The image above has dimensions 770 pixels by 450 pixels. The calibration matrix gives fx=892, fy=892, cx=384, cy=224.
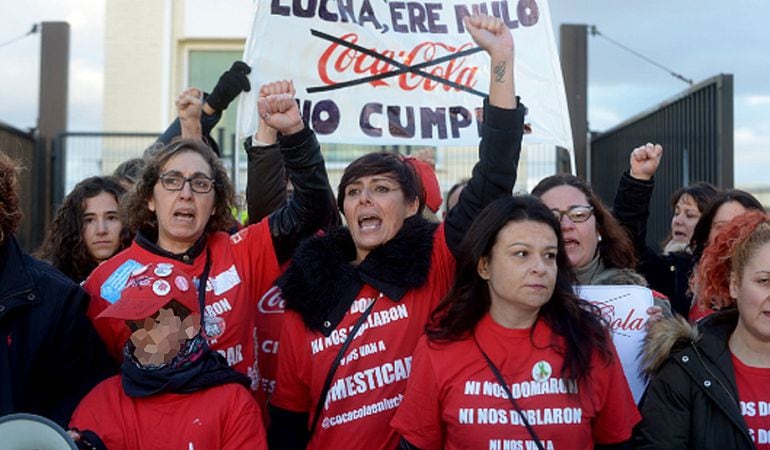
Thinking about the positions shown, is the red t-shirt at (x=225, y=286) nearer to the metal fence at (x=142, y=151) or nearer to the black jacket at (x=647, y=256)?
the black jacket at (x=647, y=256)

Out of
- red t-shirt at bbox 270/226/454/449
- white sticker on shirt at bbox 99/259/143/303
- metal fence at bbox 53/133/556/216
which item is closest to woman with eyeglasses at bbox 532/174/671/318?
red t-shirt at bbox 270/226/454/449

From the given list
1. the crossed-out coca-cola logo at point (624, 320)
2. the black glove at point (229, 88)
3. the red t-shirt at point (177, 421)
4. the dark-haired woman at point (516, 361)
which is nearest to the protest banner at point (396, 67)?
the black glove at point (229, 88)

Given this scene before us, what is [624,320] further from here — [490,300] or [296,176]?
[296,176]

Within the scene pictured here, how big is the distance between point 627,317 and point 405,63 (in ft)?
8.49

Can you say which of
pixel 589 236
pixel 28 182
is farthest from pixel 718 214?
pixel 28 182

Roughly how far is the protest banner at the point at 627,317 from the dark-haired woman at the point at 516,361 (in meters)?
0.45

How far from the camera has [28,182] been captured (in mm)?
10141

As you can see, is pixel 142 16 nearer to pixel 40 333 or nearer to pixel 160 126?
pixel 160 126

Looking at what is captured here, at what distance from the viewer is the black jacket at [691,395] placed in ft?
9.98

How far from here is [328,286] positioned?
3.44 m

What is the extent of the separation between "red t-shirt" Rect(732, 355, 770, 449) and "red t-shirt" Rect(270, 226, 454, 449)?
45.2 inches

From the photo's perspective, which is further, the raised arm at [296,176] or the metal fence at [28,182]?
the metal fence at [28,182]

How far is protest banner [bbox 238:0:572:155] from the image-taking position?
5.46 metres

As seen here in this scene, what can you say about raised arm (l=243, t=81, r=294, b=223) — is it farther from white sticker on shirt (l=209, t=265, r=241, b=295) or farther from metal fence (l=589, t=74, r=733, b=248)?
metal fence (l=589, t=74, r=733, b=248)
